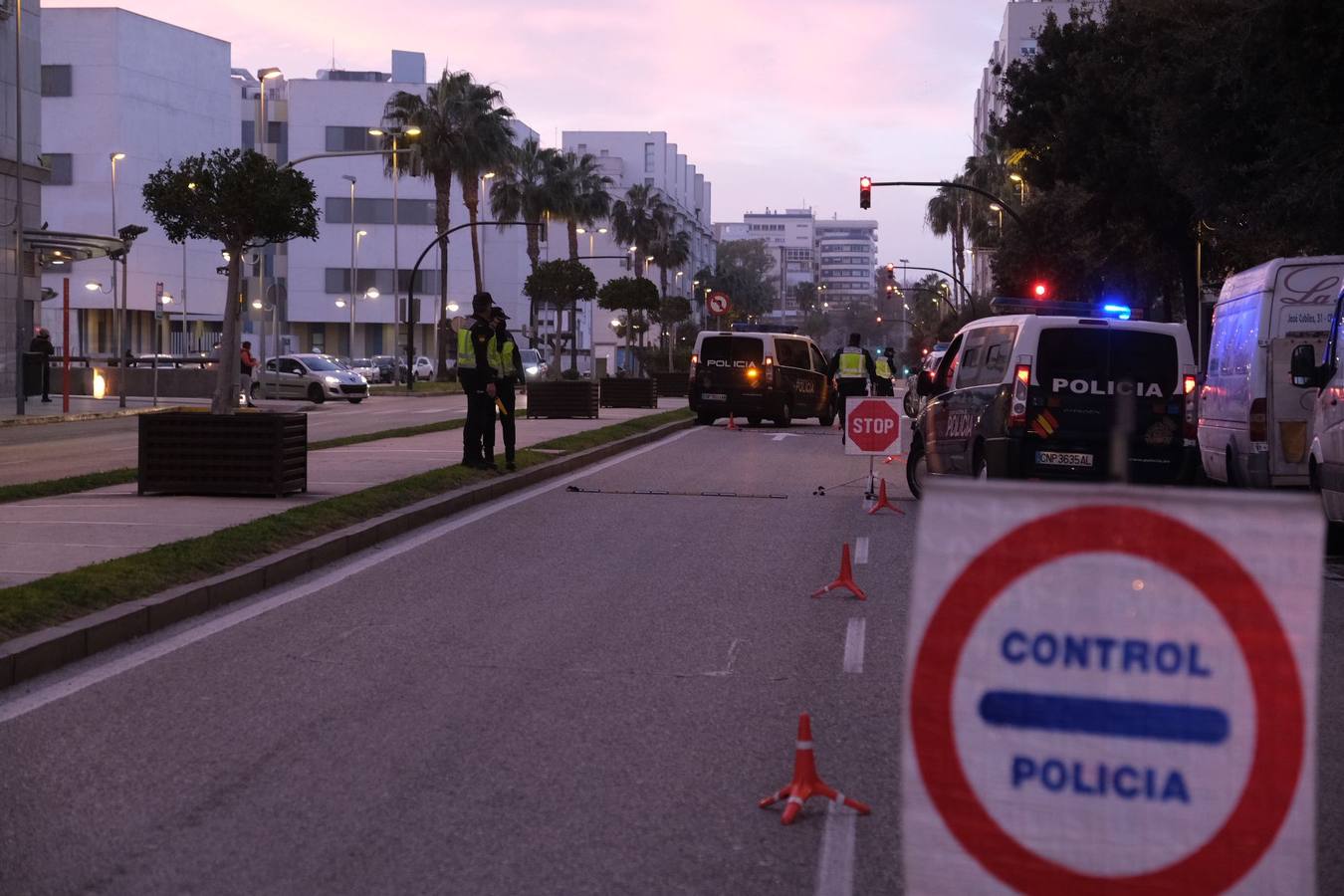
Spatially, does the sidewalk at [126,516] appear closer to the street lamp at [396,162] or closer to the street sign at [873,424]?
the street sign at [873,424]

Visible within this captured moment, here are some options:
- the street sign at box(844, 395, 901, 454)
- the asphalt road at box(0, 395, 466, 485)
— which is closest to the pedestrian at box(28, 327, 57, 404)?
the asphalt road at box(0, 395, 466, 485)

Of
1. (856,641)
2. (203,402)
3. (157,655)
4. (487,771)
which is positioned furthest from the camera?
(203,402)

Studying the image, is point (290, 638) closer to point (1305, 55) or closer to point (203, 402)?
point (1305, 55)

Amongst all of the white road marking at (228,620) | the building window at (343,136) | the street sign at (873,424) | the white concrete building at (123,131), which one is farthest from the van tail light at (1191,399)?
the building window at (343,136)

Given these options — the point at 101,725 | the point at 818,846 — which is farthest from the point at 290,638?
the point at 818,846

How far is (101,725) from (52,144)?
8100 centimetres

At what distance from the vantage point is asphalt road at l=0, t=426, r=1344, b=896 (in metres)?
5.17

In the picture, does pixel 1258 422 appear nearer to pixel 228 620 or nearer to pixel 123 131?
pixel 228 620

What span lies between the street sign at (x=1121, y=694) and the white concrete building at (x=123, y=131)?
8139 centimetres

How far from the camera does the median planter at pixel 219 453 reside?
15172mm

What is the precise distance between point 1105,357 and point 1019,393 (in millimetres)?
875

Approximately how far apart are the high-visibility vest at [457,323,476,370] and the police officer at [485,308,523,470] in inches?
10.3

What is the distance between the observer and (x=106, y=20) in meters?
80.3

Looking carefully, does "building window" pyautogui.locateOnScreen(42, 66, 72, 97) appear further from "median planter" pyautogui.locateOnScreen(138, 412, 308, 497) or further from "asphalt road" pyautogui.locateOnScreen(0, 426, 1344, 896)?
"asphalt road" pyautogui.locateOnScreen(0, 426, 1344, 896)
